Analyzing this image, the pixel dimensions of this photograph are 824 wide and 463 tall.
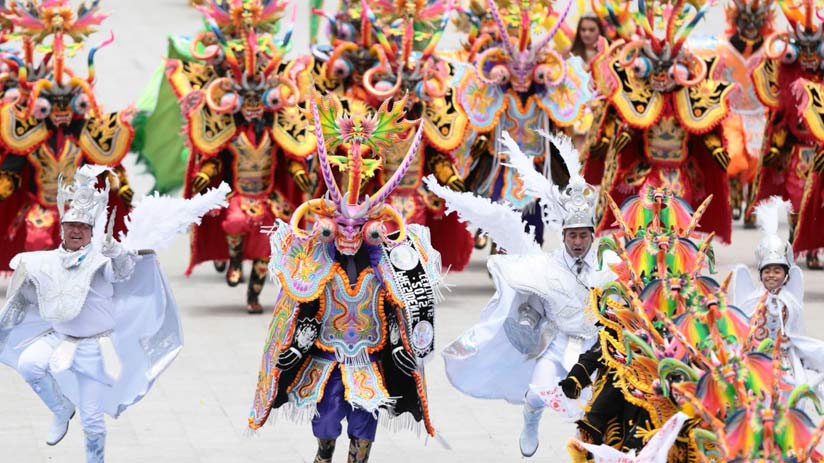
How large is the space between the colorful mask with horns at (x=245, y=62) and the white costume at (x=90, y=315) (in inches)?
188

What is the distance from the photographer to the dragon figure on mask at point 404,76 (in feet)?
57.1

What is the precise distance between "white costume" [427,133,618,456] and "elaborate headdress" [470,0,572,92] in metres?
5.80

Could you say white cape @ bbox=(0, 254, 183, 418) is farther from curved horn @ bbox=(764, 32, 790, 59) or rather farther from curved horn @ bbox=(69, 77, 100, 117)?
curved horn @ bbox=(764, 32, 790, 59)

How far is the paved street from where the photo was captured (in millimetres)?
12578

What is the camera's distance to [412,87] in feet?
57.3

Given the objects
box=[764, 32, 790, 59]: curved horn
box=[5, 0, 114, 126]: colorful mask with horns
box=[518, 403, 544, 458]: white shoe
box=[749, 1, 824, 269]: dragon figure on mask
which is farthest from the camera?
box=[764, 32, 790, 59]: curved horn

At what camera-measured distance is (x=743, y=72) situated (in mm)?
A: 21031

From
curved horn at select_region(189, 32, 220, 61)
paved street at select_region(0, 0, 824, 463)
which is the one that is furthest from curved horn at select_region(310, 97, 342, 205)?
curved horn at select_region(189, 32, 220, 61)

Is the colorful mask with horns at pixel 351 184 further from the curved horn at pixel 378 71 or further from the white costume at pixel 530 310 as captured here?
the curved horn at pixel 378 71

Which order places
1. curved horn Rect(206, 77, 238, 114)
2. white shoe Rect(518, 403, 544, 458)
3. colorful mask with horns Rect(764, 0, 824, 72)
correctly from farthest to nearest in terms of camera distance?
colorful mask with horns Rect(764, 0, 824, 72)
curved horn Rect(206, 77, 238, 114)
white shoe Rect(518, 403, 544, 458)

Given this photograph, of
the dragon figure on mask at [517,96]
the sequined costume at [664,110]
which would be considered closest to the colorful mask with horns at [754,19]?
the sequined costume at [664,110]

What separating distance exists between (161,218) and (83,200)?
0.71 m

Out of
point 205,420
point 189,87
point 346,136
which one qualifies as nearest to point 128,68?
point 189,87

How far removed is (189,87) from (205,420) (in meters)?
4.57
